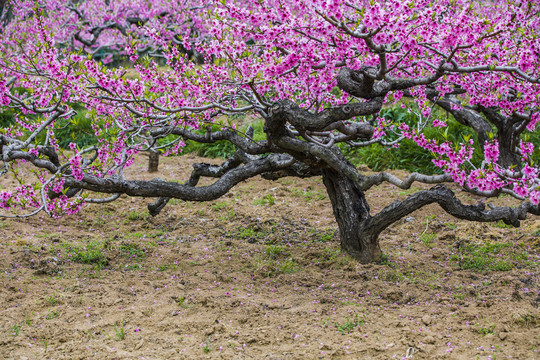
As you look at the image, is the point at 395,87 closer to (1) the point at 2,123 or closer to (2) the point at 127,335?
(2) the point at 127,335

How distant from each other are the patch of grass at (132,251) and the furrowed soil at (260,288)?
3 centimetres

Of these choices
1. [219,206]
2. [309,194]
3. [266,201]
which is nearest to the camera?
[219,206]

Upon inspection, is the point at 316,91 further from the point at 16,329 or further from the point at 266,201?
the point at 266,201

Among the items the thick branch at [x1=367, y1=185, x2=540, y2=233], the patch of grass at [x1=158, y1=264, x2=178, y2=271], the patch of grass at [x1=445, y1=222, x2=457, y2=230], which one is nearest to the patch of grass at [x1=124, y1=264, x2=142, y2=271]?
the patch of grass at [x1=158, y1=264, x2=178, y2=271]

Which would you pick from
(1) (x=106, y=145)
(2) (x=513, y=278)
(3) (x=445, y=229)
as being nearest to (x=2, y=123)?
(1) (x=106, y=145)

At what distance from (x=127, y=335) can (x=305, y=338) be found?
139 cm

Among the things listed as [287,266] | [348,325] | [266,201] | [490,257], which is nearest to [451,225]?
[490,257]

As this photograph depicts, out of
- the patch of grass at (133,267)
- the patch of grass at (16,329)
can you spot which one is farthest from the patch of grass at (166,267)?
the patch of grass at (16,329)

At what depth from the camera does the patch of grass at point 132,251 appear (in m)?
6.10

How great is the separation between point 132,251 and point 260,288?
6.14 feet

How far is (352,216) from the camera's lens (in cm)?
564

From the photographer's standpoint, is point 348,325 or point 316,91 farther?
point 316,91

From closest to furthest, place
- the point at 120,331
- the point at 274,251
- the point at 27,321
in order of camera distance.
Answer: the point at 120,331, the point at 27,321, the point at 274,251

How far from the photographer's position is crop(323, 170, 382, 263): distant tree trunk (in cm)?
558
